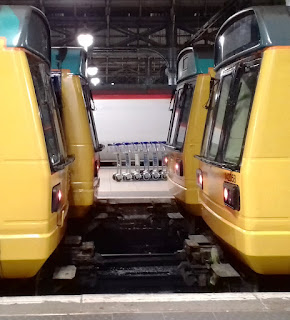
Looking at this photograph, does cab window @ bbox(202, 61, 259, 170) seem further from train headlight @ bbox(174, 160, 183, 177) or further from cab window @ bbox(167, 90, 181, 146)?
cab window @ bbox(167, 90, 181, 146)

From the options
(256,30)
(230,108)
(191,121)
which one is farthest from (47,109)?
(191,121)

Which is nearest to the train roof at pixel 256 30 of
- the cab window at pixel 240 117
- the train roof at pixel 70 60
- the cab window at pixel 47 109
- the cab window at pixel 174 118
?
the cab window at pixel 240 117

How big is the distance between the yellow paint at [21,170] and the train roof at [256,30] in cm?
178

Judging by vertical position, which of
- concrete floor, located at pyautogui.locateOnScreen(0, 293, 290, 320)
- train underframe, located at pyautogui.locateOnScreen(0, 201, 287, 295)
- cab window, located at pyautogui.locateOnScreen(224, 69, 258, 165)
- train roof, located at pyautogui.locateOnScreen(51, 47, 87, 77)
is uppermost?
train roof, located at pyautogui.locateOnScreen(51, 47, 87, 77)

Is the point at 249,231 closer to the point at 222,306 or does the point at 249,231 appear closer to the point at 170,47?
the point at 222,306

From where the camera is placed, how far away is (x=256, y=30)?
328cm

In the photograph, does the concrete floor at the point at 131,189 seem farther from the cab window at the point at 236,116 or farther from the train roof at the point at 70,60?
the cab window at the point at 236,116

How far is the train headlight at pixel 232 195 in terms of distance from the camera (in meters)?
3.29

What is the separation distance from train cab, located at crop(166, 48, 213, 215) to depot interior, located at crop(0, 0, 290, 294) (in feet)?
0.07

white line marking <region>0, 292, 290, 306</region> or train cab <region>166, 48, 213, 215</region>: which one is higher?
train cab <region>166, 48, 213, 215</region>

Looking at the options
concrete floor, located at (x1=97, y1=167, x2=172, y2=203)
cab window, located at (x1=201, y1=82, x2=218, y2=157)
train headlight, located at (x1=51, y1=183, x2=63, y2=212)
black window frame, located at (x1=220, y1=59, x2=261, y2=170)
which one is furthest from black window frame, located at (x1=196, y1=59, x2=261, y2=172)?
concrete floor, located at (x1=97, y1=167, x2=172, y2=203)

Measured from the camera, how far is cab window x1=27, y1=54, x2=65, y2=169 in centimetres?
343

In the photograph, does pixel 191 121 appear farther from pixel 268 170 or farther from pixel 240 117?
pixel 268 170

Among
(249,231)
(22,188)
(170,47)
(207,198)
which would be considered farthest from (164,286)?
(170,47)
